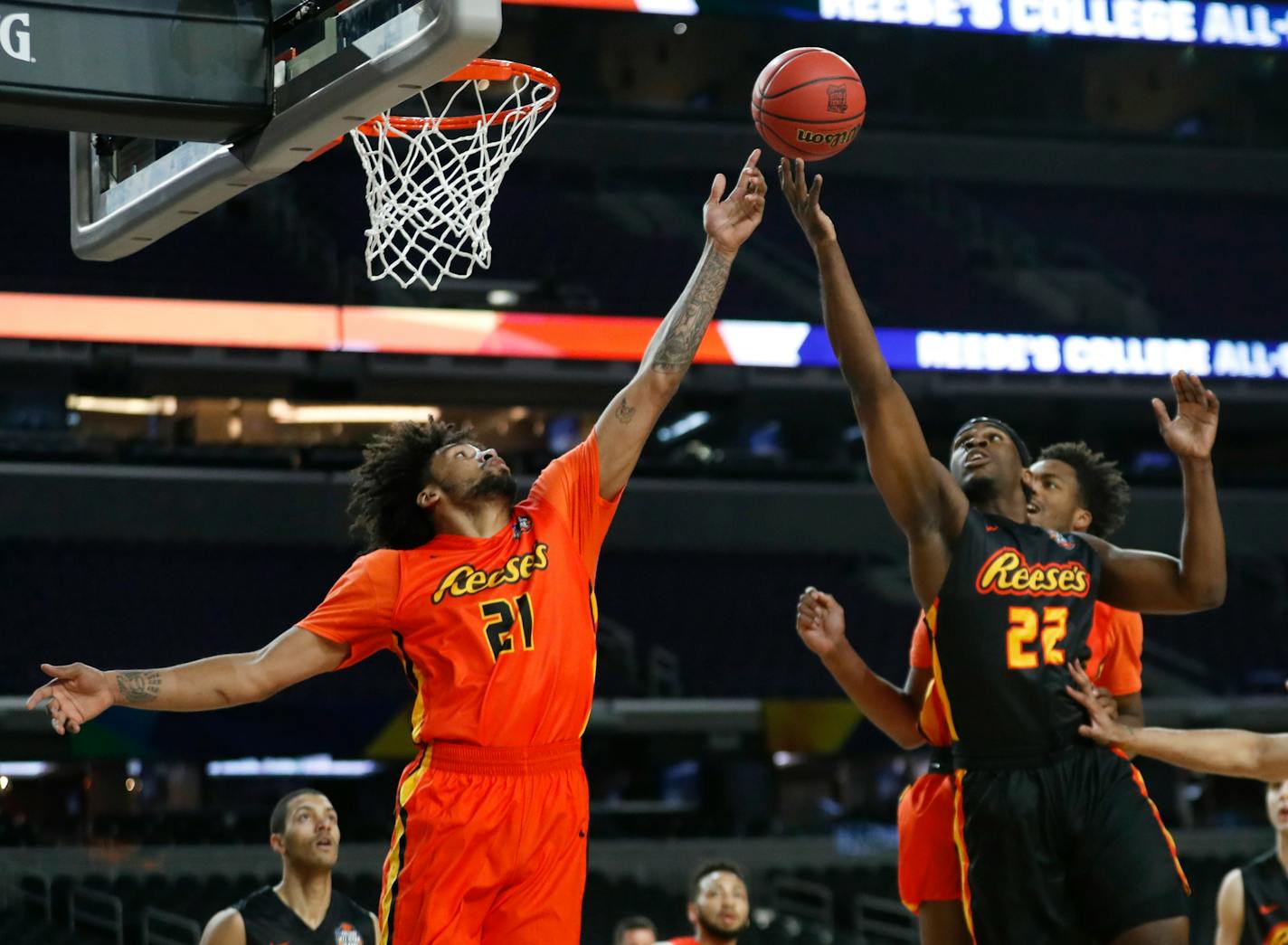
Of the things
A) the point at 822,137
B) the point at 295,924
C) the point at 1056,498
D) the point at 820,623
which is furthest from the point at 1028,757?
the point at 295,924

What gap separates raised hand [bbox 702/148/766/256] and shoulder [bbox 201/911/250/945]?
338 cm

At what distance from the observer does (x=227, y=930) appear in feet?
20.7

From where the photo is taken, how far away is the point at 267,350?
14617 millimetres

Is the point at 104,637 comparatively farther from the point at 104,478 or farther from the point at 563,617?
the point at 563,617

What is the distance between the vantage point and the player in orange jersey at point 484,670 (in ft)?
12.9

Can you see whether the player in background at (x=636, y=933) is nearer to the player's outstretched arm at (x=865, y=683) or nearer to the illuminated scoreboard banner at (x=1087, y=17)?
the player's outstretched arm at (x=865, y=683)

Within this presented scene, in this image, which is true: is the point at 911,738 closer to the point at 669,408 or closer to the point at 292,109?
the point at 292,109

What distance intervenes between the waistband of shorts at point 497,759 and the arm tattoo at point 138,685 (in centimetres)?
67

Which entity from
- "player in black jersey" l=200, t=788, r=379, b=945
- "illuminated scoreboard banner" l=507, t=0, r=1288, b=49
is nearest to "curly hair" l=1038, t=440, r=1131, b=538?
"player in black jersey" l=200, t=788, r=379, b=945

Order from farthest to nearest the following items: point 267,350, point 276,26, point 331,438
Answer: point 331,438, point 267,350, point 276,26

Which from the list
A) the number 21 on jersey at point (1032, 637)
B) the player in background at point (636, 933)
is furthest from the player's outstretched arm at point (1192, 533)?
the player in background at point (636, 933)

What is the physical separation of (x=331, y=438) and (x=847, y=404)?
16.9ft

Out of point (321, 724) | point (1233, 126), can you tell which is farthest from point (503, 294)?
point (1233, 126)

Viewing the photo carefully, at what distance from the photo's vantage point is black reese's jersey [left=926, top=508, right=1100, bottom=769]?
4.25 metres
